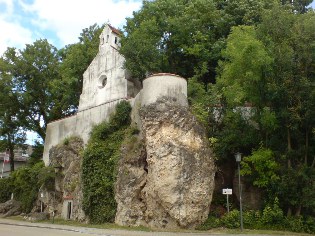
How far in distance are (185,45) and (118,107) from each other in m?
8.87

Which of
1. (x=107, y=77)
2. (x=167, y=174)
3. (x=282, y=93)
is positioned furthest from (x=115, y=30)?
(x=282, y=93)

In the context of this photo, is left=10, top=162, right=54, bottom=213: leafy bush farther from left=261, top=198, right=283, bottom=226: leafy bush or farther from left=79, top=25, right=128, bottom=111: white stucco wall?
left=261, top=198, right=283, bottom=226: leafy bush

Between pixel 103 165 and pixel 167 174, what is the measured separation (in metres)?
5.81

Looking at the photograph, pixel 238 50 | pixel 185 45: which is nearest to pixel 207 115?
pixel 238 50

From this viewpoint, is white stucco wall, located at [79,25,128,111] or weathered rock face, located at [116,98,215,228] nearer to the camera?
weathered rock face, located at [116,98,215,228]

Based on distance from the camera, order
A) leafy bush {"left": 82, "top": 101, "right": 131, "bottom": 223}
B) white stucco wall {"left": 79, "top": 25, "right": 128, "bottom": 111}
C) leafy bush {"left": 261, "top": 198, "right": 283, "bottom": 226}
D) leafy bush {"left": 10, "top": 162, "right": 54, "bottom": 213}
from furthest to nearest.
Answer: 1. white stucco wall {"left": 79, "top": 25, "right": 128, "bottom": 111}
2. leafy bush {"left": 10, "top": 162, "right": 54, "bottom": 213}
3. leafy bush {"left": 82, "top": 101, "right": 131, "bottom": 223}
4. leafy bush {"left": 261, "top": 198, "right": 283, "bottom": 226}

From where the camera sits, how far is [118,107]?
27.1 m

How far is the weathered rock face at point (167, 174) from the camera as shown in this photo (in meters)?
20.8

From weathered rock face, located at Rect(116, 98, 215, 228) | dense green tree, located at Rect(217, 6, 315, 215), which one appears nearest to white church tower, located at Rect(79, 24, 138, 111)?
weathered rock face, located at Rect(116, 98, 215, 228)

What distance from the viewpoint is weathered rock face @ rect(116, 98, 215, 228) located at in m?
20.8

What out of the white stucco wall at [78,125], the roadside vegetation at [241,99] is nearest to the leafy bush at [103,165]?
the roadside vegetation at [241,99]

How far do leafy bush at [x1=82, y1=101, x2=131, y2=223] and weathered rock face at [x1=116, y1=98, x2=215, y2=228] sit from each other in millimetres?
1279

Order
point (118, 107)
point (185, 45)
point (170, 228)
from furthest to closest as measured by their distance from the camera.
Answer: point (185, 45), point (118, 107), point (170, 228)

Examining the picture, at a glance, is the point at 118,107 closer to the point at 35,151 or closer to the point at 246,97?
the point at 246,97
